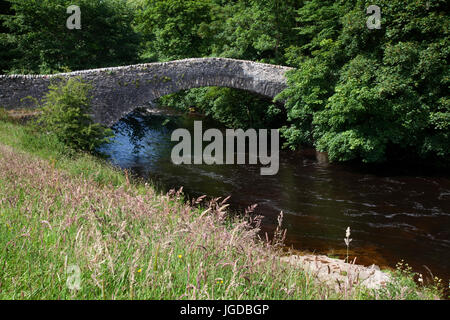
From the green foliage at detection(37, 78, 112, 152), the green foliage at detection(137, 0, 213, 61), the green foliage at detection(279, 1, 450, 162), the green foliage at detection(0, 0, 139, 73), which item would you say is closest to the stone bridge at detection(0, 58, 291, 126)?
the green foliage at detection(37, 78, 112, 152)

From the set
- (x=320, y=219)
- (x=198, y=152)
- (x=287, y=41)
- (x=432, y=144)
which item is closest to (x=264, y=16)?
(x=287, y=41)

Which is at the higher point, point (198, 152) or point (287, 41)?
point (287, 41)

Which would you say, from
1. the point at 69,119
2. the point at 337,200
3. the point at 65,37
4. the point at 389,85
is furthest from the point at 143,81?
the point at 389,85

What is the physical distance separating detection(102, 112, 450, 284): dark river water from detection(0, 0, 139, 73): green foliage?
4558mm

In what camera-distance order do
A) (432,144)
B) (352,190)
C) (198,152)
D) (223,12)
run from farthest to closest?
(223,12) → (198,152) → (432,144) → (352,190)

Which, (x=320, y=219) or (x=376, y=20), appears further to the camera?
(x=376, y=20)

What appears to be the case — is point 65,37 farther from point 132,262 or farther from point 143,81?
point 132,262

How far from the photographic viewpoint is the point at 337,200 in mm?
10406

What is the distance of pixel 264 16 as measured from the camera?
61.4 ft

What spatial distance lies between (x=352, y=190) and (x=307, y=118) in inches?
209

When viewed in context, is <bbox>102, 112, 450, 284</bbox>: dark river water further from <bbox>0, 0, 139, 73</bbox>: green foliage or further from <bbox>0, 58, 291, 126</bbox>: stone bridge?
<bbox>0, 0, 139, 73</bbox>: green foliage

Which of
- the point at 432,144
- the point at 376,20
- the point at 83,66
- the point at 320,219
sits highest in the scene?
the point at 376,20

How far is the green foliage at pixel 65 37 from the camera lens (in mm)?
16172
